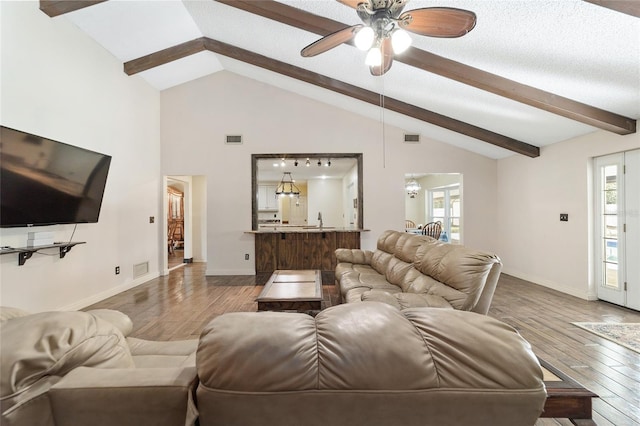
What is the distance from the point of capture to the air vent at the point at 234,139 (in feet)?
19.0

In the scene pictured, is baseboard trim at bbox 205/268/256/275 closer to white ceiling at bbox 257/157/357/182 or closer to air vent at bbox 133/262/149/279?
air vent at bbox 133/262/149/279

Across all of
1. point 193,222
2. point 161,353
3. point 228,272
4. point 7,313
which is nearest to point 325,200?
point 193,222

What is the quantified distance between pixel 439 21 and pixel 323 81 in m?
3.00

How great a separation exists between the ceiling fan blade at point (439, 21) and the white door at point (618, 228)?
3313 mm

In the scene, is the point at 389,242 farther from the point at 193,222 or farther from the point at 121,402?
the point at 193,222

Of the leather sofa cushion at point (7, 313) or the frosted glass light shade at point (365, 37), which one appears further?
the frosted glass light shade at point (365, 37)

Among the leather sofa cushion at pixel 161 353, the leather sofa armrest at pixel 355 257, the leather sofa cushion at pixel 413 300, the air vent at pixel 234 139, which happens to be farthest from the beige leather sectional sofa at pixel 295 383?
the air vent at pixel 234 139

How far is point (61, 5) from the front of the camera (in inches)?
130

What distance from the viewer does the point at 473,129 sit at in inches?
194

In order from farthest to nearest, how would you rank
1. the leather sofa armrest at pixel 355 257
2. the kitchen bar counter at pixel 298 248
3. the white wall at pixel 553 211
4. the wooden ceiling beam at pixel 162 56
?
1. the kitchen bar counter at pixel 298 248
2. the wooden ceiling beam at pixel 162 56
3. the leather sofa armrest at pixel 355 257
4. the white wall at pixel 553 211

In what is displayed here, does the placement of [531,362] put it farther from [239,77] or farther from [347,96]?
[239,77]

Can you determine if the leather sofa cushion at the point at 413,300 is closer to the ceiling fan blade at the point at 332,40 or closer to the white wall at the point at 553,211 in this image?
the ceiling fan blade at the point at 332,40

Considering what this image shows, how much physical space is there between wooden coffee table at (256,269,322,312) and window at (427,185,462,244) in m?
6.04

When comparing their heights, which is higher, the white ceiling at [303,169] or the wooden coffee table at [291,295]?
the white ceiling at [303,169]
